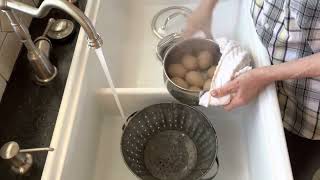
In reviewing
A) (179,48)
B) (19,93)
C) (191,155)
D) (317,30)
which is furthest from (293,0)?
(19,93)

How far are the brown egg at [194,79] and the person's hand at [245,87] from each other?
0.37 ft

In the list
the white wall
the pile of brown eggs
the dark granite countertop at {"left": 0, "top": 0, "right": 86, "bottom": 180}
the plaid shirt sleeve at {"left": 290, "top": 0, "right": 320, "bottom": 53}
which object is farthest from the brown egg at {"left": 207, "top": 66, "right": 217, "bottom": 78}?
the white wall

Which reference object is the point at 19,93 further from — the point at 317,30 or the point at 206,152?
the point at 317,30

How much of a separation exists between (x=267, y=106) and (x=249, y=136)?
169 millimetres

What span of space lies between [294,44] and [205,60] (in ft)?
0.79

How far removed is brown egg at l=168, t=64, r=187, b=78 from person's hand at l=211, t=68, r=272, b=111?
15cm

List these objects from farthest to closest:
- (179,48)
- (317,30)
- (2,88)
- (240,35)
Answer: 1. (240,35)
2. (179,48)
3. (2,88)
4. (317,30)

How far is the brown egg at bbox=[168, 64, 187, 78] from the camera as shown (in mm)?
936

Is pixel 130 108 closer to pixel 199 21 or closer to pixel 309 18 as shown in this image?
pixel 199 21

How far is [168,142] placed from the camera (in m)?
0.94

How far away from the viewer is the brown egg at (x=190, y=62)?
3.13ft

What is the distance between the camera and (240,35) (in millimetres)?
1082

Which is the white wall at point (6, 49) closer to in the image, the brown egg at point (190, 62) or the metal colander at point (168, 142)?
the metal colander at point (168, 142)

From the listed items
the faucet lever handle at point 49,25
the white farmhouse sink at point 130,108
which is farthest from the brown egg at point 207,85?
the faucet lever handle at point 49,25
